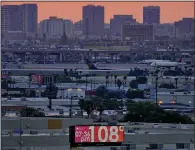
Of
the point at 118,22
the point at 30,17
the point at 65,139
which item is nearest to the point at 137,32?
the point at 118,22

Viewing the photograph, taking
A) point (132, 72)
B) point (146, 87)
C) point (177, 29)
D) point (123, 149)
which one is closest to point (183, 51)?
point (177, 29)

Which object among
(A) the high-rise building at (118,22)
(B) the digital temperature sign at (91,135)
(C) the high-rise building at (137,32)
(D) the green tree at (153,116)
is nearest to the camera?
(B) the digital temperature sign at (91,135)

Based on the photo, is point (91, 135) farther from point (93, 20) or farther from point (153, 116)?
point (93, 20)

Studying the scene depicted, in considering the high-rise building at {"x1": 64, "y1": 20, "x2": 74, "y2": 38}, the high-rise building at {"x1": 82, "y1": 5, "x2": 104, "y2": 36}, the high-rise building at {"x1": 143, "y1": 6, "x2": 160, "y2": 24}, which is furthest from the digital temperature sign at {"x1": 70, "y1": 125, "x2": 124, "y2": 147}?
the high-rise building at {"x1": 64, "y1": 20, "x2": 74, "y2": 38}

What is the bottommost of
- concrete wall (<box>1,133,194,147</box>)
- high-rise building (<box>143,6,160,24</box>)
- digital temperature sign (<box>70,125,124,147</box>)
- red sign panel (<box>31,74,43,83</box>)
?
red sign panel (<box>31,74,43,83</box>)

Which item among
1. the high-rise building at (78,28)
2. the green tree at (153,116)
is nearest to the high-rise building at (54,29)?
the high-rise building at (78,28)

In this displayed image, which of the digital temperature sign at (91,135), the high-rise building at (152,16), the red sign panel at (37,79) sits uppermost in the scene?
the high-rise building at (152,16)

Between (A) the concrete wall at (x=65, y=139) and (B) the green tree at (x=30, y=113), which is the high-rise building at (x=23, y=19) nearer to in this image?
(B) the green tree at (x=30, y=113)

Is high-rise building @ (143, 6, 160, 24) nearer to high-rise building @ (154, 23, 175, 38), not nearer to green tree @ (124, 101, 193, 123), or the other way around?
high-rise building @ (154, 23, 175, 38)
